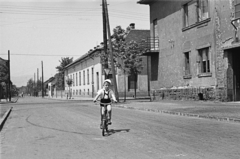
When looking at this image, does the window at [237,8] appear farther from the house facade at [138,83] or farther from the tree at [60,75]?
the tree at [60,75]

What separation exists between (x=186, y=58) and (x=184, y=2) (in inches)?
169

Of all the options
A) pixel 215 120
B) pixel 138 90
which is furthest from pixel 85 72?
pixel 215 120

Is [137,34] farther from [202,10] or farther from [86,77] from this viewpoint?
[202,10]

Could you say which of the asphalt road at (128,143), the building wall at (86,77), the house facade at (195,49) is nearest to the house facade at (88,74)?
the building wall at (86,77)

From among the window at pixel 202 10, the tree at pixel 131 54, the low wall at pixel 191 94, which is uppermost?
the window at pixel 202 10

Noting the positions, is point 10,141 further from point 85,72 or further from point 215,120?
point 85,72

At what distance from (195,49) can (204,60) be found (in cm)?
115

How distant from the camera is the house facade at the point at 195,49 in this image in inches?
744

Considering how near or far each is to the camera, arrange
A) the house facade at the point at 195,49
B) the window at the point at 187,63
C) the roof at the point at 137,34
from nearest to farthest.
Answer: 1. the house facade at the point at 195,49
2. the window at the point at 187,63
3. the roof at the point at 137,34

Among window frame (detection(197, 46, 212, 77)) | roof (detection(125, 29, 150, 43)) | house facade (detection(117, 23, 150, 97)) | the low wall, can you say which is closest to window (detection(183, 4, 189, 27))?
window frame (detection(197, 46, 212, 77))

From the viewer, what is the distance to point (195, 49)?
21.9 meters

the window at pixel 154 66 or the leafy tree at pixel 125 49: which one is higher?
the leafy tree at pixel 125 49

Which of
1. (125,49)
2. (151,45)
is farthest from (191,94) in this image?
(125,49)

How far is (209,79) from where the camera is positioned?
804 inches
